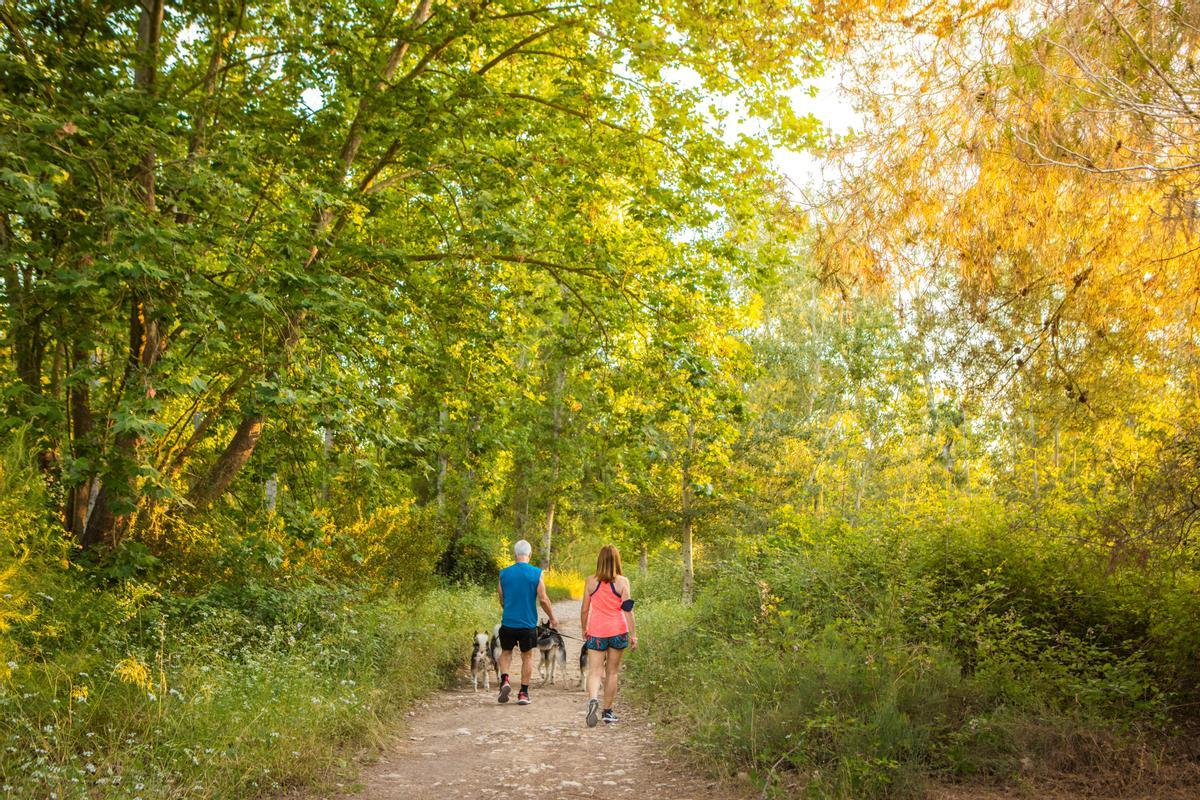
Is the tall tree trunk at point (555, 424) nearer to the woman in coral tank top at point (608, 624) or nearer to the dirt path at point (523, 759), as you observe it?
the dirt path at point (523, 759)

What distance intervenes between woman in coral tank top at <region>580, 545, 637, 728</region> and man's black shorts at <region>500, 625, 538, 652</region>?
1575mm

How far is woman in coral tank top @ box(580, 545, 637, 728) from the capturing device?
9.03 metres

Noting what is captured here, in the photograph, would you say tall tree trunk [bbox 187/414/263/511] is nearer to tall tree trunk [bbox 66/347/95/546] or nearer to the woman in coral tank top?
tall tree trunk [bbox 66/347/95/546]

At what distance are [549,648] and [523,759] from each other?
4.86m

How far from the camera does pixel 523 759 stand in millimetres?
7551

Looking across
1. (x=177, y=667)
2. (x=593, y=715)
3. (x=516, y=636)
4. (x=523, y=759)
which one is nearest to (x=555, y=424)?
Answer: (x=516, y=636)

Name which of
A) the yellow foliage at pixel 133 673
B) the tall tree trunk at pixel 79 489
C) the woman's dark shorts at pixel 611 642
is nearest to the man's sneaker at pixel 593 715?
the woman's dark shorts at pixel 611 642

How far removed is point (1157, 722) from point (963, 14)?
541 cm

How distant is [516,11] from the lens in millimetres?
9711

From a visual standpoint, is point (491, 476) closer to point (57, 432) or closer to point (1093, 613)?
point (57, 432)

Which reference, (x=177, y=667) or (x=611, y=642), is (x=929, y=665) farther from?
(x=177, y=667)

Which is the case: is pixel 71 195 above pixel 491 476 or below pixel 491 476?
above

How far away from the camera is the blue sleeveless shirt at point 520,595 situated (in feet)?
34.7

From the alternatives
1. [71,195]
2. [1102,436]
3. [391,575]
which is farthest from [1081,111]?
[391,575]
